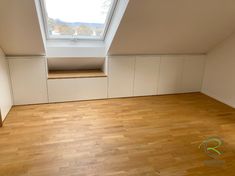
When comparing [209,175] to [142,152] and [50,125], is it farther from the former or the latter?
[50,125]

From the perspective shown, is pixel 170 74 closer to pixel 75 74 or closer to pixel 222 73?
pixel 222 73

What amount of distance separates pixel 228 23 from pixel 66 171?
3143 mm

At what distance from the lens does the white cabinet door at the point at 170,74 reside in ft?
12.5

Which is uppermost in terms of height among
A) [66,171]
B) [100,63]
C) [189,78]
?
[100,63]

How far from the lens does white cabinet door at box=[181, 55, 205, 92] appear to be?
13.0 ft

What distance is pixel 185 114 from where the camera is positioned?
3.08 meters

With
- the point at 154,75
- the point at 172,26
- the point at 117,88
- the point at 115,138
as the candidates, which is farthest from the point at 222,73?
the point at 115,138

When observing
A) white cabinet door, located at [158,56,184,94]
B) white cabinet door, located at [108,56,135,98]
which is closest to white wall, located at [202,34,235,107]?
white cabinet door, located at [158,56,184,94]

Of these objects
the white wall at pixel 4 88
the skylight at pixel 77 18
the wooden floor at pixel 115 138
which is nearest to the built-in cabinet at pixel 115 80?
the white wall at pixel 4 88

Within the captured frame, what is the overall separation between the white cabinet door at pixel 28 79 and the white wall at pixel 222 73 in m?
3.38

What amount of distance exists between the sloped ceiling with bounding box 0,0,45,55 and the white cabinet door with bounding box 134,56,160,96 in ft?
5.96

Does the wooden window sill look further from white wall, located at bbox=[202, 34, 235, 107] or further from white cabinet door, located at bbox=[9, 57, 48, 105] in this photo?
white wall, located at bbox=[202, 34, 235, 107]

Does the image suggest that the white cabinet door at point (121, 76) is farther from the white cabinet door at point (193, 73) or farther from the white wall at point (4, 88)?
the white wall at point (4, 88)

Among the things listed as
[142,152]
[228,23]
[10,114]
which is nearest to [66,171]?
[142,152]
